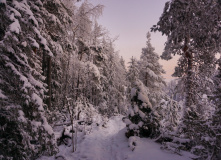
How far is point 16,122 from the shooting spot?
13.8 ft

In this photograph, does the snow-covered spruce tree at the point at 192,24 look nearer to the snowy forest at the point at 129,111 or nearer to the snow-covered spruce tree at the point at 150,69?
the snowy forest at the point at 129,111

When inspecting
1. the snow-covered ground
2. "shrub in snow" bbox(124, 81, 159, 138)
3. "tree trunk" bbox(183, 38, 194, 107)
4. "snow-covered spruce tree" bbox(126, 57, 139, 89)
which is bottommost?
the snow-covered ground

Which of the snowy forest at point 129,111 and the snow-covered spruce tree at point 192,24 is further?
the snow-covered spruce tree at point 192,24

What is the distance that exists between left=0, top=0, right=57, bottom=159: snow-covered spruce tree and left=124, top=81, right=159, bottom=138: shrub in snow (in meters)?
5.12

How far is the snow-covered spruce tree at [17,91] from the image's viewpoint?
4090 mm

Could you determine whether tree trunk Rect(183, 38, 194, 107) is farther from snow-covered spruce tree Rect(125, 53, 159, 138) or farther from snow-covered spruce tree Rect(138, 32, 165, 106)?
snow-covered spruce tree Rect(138, 32, 165, 106)

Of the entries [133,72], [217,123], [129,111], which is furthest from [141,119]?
[133,72]

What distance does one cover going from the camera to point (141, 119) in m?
8.84

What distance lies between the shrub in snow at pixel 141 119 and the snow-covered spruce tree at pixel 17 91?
16.8 ft

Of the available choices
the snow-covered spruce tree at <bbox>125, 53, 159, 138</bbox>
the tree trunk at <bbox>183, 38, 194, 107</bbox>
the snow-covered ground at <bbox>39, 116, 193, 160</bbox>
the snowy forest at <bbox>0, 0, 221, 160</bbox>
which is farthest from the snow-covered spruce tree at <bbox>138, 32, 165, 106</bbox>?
the snow-covered ground at <bbox>39, 116, 193, 160</bbox>

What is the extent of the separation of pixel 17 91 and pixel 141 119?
6716 mm

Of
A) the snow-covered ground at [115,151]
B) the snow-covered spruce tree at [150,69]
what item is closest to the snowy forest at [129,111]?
the snow-covered ground at [115,151]

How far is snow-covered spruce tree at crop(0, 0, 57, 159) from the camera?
13.4 ft

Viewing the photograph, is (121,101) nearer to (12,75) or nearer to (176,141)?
(176,141)
